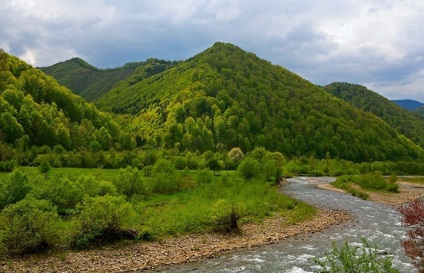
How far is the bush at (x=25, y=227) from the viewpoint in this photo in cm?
2758

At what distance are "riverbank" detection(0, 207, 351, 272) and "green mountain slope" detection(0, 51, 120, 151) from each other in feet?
278

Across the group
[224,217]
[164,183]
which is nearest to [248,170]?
[164,183]

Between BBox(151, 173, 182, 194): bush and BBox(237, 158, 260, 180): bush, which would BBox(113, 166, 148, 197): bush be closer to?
BBox(151, 173, 182, 194): bush

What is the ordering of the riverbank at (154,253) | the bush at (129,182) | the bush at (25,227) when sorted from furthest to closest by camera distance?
1. the bush at (129,182)
2. the bush at (25,227)
3. the riverbank at (154,253)

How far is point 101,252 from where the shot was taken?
97.2ft

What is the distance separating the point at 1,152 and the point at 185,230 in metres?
65.8

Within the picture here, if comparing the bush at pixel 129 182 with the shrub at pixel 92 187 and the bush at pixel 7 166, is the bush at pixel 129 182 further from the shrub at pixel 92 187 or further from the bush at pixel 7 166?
the bush at pixel 7 166

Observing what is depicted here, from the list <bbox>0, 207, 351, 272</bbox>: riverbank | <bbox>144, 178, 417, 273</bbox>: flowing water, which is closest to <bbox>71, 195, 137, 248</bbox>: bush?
<bbox>0, 207, 351, 272</bbox>: riverbank

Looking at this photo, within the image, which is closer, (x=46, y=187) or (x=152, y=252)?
(x=152, y=252)

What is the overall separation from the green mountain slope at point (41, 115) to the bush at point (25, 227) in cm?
8300

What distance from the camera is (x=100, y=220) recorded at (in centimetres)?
3147

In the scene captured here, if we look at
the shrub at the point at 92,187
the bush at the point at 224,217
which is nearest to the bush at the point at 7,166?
the shrub at the point at 92,187

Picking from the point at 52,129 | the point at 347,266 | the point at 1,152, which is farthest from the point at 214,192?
the point at 52,129

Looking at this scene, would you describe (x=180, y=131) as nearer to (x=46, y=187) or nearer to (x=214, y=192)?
(x=214, y=192)
